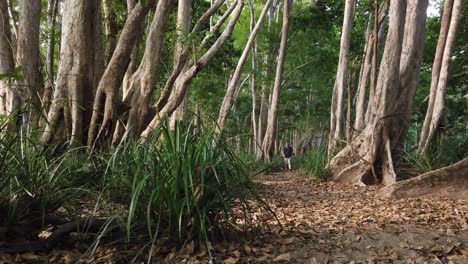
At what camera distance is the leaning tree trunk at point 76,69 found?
5543 mm

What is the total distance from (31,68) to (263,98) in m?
15.8

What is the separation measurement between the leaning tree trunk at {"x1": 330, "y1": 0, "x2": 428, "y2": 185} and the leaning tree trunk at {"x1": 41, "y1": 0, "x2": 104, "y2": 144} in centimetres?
561

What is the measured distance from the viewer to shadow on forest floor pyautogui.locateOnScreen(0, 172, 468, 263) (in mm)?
2904

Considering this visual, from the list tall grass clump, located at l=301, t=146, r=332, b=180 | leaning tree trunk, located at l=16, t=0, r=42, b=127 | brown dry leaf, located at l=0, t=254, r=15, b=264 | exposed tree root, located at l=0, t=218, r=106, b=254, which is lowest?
tall grass clump, located at l=301, t=146, r=332, b=180

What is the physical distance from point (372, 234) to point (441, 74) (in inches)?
232

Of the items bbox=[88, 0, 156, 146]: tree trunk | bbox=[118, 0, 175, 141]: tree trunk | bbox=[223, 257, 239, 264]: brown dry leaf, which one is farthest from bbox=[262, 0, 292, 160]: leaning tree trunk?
bbox=[223, 257, 239, 264]: brown dry leaf

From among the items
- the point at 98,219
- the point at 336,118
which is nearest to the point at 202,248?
the point at 98,219

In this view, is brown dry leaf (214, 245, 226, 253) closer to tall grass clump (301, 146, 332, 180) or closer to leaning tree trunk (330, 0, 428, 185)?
leaning tree trunk (330, 0, 428, 185)

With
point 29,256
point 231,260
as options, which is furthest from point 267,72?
point 29,256

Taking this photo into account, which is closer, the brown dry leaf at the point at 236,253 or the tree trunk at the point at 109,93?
the brown dry leaf at the point at 236,253

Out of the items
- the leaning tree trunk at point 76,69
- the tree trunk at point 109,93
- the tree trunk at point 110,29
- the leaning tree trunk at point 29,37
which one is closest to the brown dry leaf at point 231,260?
the tree trunk at point 109,93

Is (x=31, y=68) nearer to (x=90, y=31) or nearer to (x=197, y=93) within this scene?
(x=90, y=31)

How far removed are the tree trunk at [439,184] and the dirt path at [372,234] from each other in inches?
11.7

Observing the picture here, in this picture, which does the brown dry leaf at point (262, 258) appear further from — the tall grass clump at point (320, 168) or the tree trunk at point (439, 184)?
the tall grass clump at point (320, 168)
